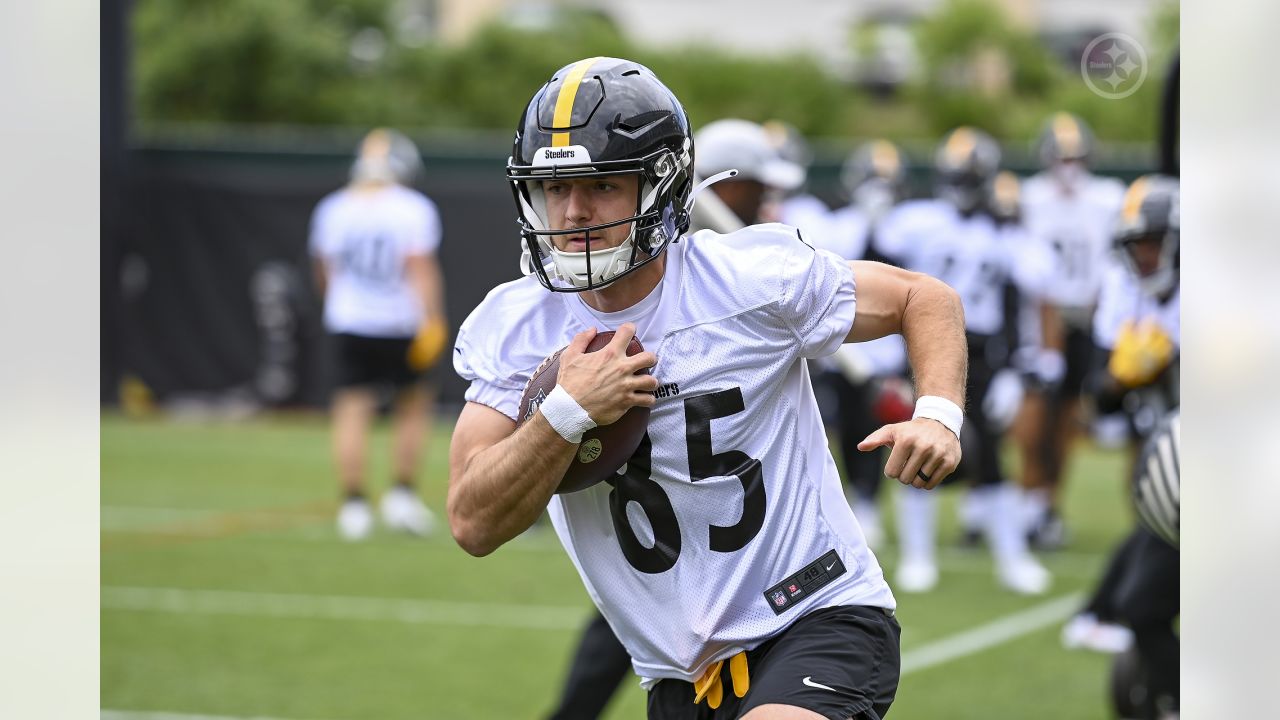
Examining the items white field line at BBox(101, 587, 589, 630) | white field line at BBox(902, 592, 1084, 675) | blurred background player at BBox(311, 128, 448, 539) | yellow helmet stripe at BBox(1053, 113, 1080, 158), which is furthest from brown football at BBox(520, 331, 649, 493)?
yellow helmet stripe at BBox(1053, 113, 1080, 158)

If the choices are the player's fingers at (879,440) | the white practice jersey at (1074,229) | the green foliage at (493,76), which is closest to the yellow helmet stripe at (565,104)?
the player's fingers at (879,440)

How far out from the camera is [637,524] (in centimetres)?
303

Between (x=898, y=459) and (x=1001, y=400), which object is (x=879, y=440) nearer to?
(x=898, y=459)

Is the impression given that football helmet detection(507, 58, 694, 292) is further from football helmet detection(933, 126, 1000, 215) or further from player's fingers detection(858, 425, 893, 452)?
football helmet detection(933, 126, 1000, 215)

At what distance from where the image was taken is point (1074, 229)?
418 inches

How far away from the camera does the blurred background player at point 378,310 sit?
9930 mm

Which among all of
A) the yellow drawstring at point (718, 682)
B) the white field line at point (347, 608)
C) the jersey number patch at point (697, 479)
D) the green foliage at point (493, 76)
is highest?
the green foliage at point (493, 76)

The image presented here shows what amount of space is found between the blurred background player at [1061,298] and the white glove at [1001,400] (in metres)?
0.99

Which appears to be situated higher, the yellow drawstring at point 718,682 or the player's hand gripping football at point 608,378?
the player's hand gripping football at point 608,378

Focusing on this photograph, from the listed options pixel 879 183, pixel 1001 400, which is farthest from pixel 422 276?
pixel 1001 400

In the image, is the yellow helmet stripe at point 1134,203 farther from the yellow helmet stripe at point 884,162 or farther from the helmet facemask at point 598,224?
the yellow helmet stripe at point 884,162

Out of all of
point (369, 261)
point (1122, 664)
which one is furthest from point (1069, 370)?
point (1122, 664)

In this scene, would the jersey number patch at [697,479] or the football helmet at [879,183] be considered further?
the football helmet at [879,183]

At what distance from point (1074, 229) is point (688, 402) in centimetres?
818
